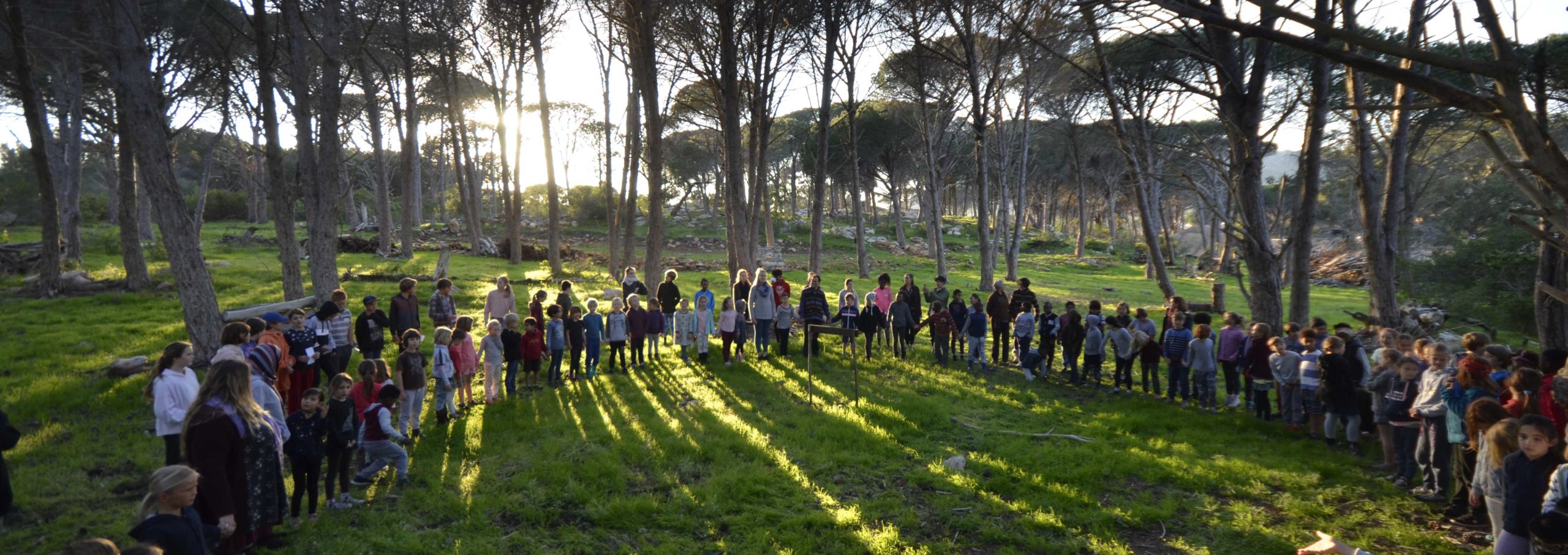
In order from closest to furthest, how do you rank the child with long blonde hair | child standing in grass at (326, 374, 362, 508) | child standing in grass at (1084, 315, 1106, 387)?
the child with long blonde hair < child standing in grass at (326, 374, 362, 508) < child standing in grass at (1084, 315, 1106, 387)

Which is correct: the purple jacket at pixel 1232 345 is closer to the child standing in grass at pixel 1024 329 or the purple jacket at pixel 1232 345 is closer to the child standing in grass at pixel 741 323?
the child standing in grass at pixel 1024 329

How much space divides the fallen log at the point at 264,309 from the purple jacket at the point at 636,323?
459cm

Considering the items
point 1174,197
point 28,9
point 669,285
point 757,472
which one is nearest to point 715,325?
point 669,285

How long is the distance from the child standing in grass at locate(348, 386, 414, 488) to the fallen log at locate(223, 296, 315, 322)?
4.40 m

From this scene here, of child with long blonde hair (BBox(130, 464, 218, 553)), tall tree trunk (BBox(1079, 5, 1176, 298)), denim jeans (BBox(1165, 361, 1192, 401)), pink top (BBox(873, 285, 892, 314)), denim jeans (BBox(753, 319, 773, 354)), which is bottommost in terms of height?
denim jeans (BBox(1165, 361, 1192, 401))

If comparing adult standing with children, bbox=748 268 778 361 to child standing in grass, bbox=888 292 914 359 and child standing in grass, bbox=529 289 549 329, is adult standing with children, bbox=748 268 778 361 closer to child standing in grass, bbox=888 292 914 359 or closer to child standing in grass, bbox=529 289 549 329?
child standing in grass, bbox=888 292 914 359

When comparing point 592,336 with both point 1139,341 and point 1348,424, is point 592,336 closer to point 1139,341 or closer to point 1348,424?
point 1139,341

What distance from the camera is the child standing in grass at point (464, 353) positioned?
8055 millimetres

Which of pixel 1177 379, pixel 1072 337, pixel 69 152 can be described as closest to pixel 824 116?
pixel 1072 337

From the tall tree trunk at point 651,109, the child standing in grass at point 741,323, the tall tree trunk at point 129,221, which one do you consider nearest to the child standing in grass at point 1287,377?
the child standing in grass at point 741,323

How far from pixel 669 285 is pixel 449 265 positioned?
500 inches

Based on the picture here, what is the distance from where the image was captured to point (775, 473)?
6742 mm

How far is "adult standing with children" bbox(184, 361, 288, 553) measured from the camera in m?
4.20

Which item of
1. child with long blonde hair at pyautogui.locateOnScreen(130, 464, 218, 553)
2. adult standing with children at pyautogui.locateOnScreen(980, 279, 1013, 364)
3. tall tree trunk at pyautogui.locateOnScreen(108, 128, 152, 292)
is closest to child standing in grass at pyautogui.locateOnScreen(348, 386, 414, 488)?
child with long blonde hair at pyautogui.locateOnScreen(130, 464, 218, 553)
